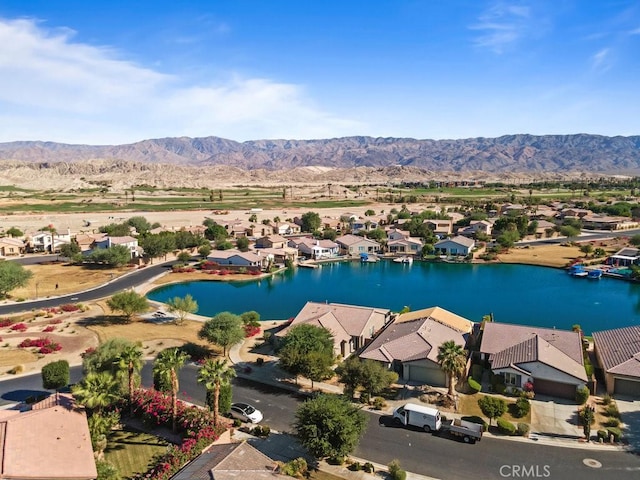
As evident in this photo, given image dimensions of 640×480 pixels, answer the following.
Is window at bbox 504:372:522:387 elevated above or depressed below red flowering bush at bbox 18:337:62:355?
above

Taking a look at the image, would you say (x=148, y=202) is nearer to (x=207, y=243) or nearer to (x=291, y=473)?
(x=207, y=243)

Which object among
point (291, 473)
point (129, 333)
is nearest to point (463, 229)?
point (129, 333)

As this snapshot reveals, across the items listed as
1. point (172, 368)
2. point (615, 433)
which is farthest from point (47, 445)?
point (615, 433)

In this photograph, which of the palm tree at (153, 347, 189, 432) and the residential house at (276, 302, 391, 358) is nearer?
the palm tree at (153, 347, 189, 432)

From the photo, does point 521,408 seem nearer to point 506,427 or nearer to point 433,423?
point 506,427

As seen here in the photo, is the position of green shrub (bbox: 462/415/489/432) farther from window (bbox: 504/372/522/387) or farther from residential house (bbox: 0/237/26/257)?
residential house (bbox: 0/237/26/257)

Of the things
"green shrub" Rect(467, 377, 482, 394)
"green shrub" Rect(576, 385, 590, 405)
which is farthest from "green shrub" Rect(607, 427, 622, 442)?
"green shrub" Rect(467, 377, 482, 394)
